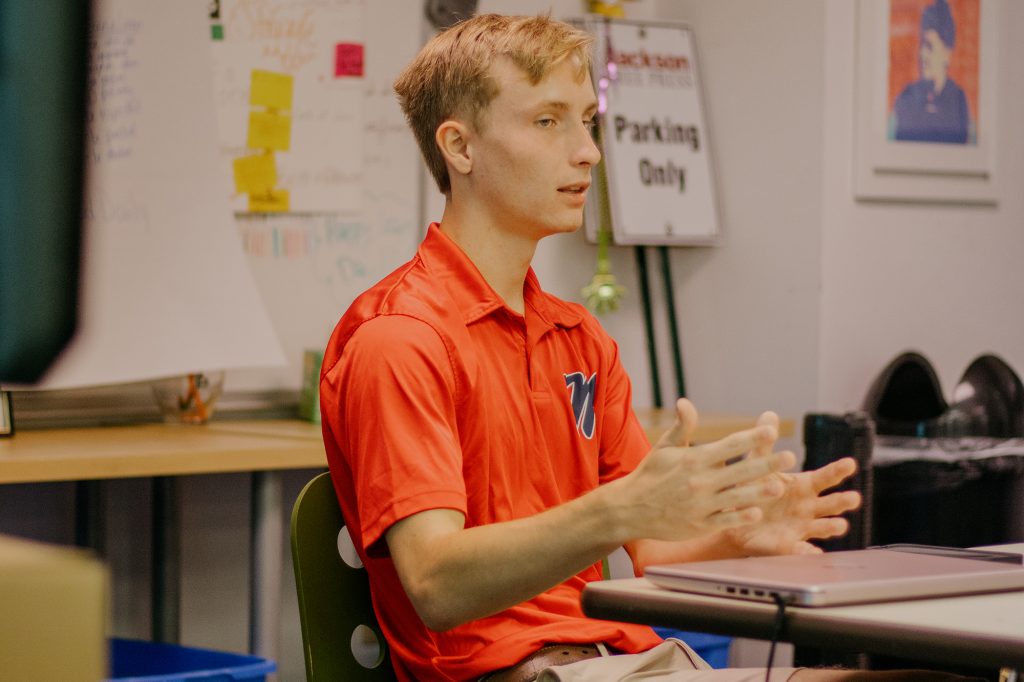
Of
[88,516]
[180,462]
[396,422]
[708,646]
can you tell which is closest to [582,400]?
[396,422]

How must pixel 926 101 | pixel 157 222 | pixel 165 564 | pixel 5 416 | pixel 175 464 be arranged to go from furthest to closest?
1. pixel 926 101
2. pixel 165 564
3. pixel 157 222
4. pixel 5 416
5. pixel 175 464

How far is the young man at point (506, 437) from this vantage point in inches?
51.7

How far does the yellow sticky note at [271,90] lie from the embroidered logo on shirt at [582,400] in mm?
1529

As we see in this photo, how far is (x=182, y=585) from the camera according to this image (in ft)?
9.73

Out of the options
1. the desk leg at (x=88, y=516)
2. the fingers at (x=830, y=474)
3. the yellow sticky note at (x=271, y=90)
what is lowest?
the desk leg at (x=88, y=516)

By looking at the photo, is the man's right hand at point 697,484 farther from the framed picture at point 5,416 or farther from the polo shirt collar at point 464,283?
the framed picture at point 5,416

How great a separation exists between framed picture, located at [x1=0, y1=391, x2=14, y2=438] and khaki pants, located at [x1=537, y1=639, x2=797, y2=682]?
4.76ft

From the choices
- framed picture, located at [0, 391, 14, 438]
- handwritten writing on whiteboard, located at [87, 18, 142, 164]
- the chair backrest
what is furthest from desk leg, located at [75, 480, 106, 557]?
the chair backrest

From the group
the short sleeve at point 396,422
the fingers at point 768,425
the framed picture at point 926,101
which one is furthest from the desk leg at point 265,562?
the framed picture at point 926,101

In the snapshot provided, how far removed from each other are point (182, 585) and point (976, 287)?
2.21 metres

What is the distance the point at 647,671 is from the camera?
1.47 metres

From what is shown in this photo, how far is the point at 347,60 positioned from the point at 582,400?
5.40ft

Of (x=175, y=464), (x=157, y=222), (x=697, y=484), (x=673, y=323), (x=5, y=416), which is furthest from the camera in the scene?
(x=673, y=323)

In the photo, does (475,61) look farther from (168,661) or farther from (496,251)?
(168,661)
